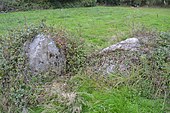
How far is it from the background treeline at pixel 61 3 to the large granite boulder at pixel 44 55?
425 inches

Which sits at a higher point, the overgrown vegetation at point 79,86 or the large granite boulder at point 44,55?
the large granite boulder at point 44,55

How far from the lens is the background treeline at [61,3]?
15.7 metres

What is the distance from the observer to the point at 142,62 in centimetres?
490

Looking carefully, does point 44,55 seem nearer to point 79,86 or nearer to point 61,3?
point 79,86

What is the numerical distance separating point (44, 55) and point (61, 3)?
1272cm

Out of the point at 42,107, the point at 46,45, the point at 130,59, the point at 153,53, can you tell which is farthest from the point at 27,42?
the point at 153,53

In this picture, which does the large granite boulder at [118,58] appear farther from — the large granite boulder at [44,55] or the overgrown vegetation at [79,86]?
the large granite boulder at [44,55]

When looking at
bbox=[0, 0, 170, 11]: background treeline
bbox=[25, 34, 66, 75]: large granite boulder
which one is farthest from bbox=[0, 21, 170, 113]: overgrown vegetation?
bbox=[0, 0, 170, 11]: background treeline

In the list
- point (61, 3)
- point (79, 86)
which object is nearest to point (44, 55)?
point (79, 86)

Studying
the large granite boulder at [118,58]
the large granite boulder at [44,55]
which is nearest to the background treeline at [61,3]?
the large granite boulder at [44,55]

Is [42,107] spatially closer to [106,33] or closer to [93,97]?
[93,97]

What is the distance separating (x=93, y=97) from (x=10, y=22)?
24.6 feet

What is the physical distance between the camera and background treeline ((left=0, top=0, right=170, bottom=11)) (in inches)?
618

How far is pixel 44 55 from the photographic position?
5.06m
